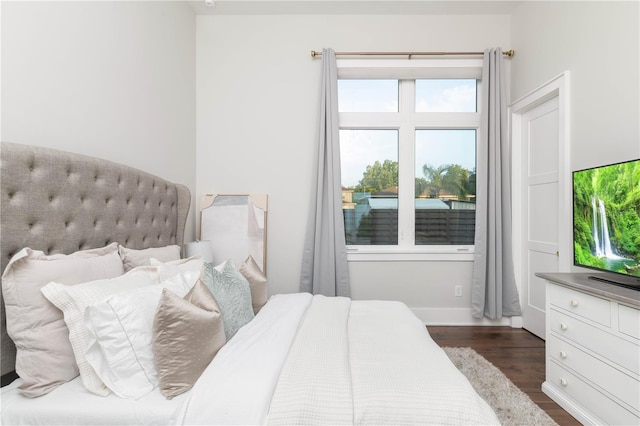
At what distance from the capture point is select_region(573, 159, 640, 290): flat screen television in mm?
1701

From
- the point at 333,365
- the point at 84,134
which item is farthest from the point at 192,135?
the point at 333,365

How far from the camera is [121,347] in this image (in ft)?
3.98

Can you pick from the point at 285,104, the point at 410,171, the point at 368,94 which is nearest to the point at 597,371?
the point at 410,171

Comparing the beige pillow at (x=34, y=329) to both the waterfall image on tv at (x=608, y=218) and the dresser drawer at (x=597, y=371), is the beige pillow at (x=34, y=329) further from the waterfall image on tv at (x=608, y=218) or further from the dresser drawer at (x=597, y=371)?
the waterfall image on tv at (x=608, y=218)

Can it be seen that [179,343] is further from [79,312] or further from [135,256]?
[135,256]

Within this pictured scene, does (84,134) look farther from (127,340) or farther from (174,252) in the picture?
(127,340)

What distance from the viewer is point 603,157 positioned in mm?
2232

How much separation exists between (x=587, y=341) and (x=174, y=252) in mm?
2486

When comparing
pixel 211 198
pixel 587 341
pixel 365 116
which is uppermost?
pixel 365 116

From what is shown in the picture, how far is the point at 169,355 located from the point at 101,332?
261mm

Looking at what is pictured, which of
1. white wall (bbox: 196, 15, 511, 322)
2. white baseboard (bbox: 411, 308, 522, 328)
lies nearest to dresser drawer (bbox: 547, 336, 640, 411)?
white baseboard (bbox: 411, 308, 522, 328)

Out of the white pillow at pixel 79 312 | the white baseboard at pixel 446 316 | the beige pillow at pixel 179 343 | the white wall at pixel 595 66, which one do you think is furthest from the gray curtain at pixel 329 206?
the white pillow at pixel 79 312

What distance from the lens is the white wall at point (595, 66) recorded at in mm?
2045

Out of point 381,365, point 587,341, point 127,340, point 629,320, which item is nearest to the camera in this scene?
point 127,340
